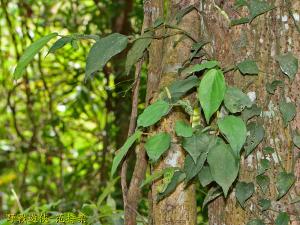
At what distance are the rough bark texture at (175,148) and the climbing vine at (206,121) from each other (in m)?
0.02

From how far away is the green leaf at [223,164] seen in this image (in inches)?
42.6

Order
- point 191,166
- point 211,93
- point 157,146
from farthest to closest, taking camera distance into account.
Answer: point 191,166 < point 157,146 < point 211,93

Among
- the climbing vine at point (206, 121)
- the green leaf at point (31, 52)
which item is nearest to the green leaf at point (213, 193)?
the climbing vine at point (206, 121)

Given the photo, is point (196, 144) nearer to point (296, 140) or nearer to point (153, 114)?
point (153, 114)

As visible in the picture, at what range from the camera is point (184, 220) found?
1.28m

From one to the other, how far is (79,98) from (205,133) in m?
1.92

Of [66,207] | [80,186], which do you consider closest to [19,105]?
[80,186]

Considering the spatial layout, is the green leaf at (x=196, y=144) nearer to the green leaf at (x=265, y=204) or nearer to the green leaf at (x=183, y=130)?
the green leaf at (x=183, y=130)

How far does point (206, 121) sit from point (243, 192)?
181mm

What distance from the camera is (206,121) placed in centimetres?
113

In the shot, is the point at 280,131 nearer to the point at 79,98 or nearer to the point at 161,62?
the point at 161,62

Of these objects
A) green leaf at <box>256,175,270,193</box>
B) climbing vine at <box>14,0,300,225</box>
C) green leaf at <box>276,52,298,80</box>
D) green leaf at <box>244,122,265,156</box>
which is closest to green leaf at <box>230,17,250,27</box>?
climbing vine at <box>14,0,300,225</box>

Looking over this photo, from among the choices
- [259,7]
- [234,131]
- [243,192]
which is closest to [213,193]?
[243,192]

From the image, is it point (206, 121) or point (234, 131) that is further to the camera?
point (206, 121)
